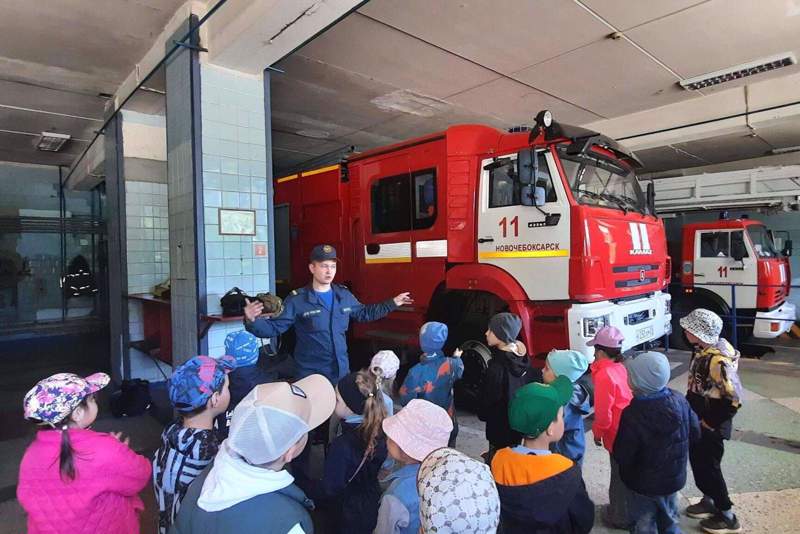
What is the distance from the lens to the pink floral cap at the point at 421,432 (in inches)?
67.0

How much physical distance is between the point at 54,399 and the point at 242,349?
44.9 inches

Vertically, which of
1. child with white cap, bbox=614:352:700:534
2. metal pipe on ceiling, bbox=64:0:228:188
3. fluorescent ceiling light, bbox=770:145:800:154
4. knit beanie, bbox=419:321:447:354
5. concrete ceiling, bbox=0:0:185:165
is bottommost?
child with white cap, bbox=614:352:700:534

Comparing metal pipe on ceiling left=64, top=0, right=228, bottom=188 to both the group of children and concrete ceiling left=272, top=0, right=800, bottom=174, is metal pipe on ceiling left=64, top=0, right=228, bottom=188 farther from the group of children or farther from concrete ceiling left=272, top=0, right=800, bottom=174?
the group of children

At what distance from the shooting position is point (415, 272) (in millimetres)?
5516

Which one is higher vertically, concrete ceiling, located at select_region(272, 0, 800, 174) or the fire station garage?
concrete ceiling, located at select_region(272, 0, 800, 174)

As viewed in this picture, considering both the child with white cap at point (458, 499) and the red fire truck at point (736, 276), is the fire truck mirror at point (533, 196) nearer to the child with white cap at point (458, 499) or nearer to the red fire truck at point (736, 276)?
the child with white cap at point (458, 499)

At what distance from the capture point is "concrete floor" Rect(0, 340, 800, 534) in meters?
3.07

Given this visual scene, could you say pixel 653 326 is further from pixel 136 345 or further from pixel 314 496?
pixel 136 345

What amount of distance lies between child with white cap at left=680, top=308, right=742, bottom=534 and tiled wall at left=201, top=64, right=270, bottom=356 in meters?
3.64

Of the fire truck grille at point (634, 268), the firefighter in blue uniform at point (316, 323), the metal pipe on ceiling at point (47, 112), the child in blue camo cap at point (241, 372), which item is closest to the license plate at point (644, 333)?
the fire truck grille at point (634, 268)

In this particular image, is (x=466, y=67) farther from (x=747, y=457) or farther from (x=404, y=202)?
(x=747, y=457)

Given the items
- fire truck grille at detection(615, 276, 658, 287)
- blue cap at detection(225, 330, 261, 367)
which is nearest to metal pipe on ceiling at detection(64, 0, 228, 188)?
blue cap at detection(225, 330, 261, 367)

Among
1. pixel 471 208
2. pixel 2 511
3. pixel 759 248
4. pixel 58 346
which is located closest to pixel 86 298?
pixel 58 346

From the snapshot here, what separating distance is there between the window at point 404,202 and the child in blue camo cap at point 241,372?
287cm
